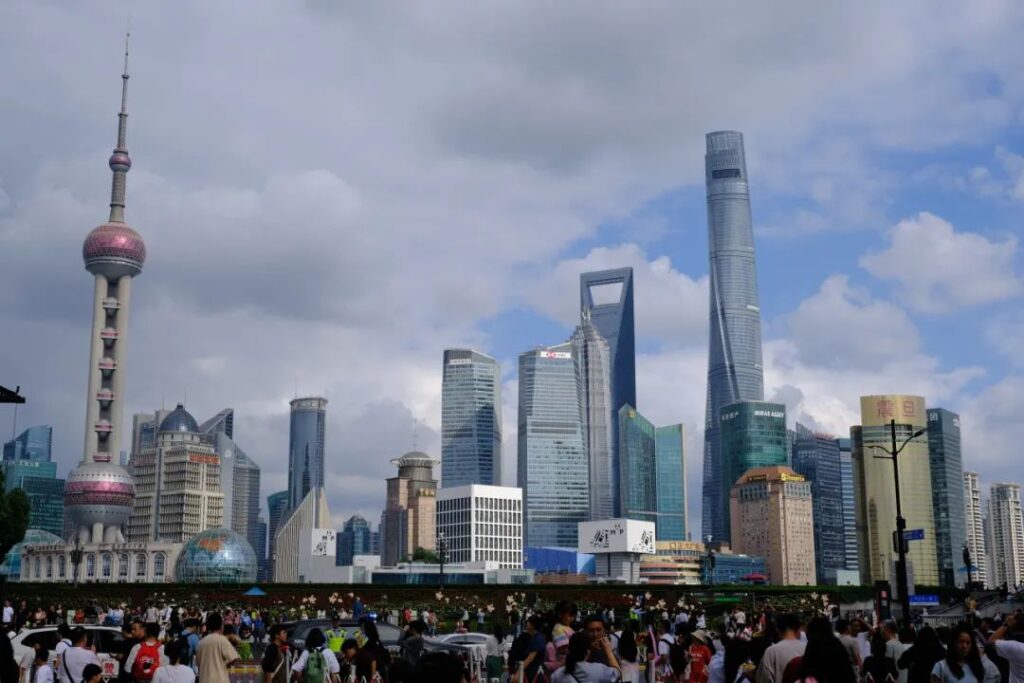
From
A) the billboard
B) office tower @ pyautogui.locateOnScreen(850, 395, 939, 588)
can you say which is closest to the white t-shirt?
the billboard

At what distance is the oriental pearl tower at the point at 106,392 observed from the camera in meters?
151

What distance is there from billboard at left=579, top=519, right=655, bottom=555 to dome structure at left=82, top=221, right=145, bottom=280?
8017 cm

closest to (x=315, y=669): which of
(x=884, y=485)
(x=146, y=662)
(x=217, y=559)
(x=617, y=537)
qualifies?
(x=146, y=662)

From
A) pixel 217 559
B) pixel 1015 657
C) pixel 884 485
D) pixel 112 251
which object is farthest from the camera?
pixel 884 485

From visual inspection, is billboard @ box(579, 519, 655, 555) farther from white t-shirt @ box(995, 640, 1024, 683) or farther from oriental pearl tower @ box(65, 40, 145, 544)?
white t-shirt @ box(995, 640, 1024, 683)

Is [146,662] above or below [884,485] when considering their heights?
below

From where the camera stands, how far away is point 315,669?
15.0 meters

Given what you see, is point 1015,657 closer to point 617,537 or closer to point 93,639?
point 93,639

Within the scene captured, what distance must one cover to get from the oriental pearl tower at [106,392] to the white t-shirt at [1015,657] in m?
151

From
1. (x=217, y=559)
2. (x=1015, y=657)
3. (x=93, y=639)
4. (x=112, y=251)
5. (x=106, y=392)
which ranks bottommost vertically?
(x=93, y=639)

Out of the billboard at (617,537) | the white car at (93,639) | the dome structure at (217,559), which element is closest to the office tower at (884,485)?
the billboard at (617,537)

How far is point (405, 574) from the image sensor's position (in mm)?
169625

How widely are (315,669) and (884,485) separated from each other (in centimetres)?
18598

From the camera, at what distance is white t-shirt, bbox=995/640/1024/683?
11727 mm
